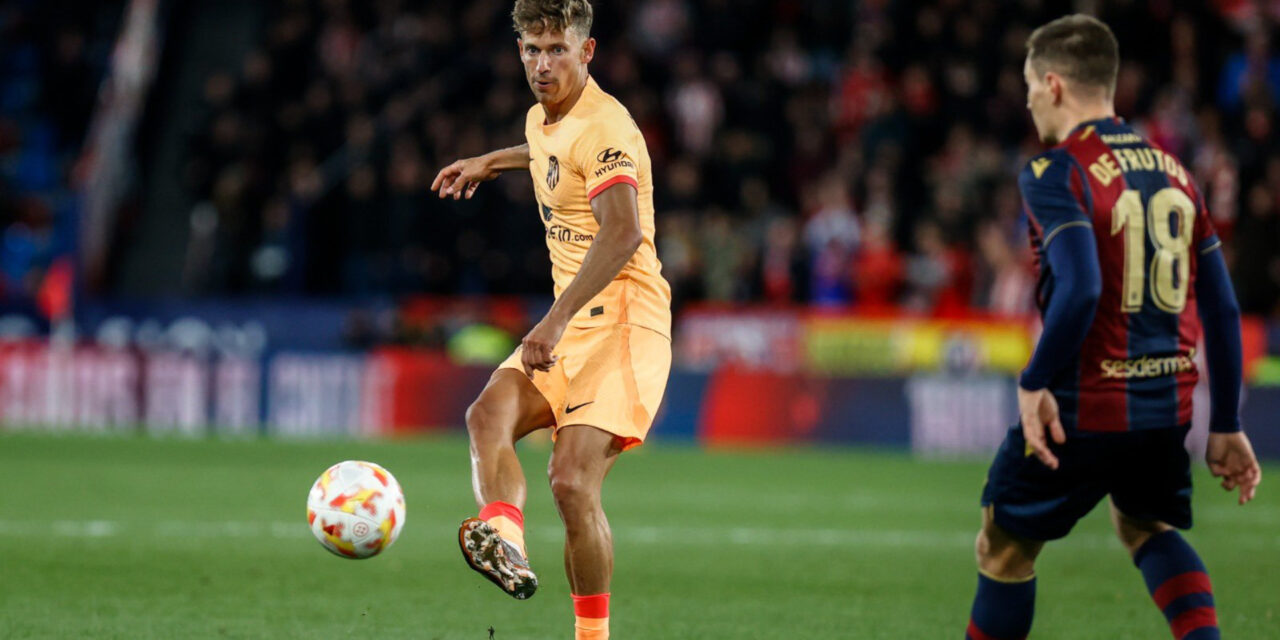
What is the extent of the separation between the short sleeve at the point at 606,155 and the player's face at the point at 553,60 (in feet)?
0.61

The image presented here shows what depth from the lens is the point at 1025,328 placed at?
15.5 m

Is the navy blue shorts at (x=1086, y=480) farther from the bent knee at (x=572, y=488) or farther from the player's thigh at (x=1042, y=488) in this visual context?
the bent knee at (x=572, y=488)

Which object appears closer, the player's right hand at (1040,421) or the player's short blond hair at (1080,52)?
the player's right hand at (1040,421)

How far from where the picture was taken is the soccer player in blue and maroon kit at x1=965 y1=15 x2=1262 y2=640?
4.43 meters

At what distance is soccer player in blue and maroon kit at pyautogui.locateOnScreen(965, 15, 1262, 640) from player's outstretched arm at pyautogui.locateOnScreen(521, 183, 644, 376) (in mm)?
1321

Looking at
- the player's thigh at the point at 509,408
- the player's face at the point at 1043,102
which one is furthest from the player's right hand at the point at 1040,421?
the player's thigh at the point at 509,408

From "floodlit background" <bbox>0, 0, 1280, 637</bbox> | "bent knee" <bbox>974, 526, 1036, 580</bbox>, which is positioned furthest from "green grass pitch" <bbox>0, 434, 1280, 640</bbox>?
"bent knee" <bbox>974, 526, 1036, 580</bbox>

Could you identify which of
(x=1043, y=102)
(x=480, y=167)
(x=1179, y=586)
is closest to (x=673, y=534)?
(x=480, y=167)

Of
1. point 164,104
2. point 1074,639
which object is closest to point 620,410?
point 1074,639

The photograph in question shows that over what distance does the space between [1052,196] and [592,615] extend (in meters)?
1.98

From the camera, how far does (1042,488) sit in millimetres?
4559

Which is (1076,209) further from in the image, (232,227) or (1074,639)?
(232,227)

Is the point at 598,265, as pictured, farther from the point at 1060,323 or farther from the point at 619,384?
the point at 1060,323

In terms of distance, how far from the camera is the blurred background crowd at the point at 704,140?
16.5 metres
